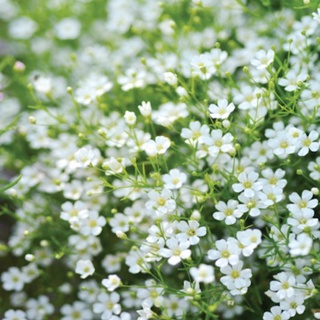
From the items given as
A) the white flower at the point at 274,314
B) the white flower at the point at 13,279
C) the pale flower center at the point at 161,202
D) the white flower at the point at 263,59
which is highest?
the white flower at the point at 263,59

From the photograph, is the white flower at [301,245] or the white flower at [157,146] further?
the white flower at [157,146]

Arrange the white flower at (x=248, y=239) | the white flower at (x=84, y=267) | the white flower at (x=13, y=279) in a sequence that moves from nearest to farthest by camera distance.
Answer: the white flower at (x=248, y=239) < the white flower at (x=84, y=267) < the white flower at (x=13, y=279)

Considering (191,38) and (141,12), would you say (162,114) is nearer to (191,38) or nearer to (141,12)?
(191,38)

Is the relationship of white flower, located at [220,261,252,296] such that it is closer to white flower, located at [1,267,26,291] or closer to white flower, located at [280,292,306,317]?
white flower, located at [280,292,306,317]

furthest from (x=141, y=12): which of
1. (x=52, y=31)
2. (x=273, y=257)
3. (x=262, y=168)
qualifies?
(x=273, y=257)

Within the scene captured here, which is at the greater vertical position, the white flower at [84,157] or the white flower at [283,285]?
A: the white flower at [84,157]

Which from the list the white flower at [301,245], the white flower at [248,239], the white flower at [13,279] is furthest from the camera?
the white flower at [13,279]

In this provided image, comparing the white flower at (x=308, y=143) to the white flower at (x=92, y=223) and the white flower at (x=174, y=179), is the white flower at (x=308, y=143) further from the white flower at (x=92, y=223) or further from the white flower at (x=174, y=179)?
the white flower at (x=92, y=223)

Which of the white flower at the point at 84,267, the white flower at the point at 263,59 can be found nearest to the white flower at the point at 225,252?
the white flower at the point at 84,267
